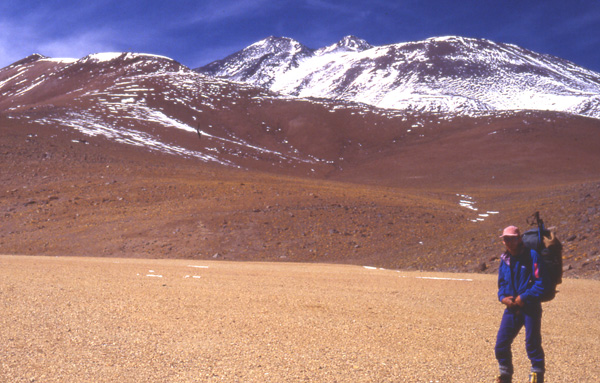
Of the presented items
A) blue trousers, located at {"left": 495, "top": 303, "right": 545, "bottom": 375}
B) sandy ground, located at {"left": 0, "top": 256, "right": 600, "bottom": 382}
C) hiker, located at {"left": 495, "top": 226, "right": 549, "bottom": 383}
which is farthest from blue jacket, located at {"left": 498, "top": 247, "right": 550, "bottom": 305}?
sandy ground, located at {"left": 0, "top": 256, "right": 600, "bottom": 382}

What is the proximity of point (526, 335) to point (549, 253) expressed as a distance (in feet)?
2.93

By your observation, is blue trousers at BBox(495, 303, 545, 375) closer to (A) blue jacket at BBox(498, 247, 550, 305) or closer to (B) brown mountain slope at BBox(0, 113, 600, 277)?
(A) blue jacket at BBox(498, 247, 550, 305)

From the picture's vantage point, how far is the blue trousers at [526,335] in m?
4.99

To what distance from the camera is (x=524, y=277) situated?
196 inches

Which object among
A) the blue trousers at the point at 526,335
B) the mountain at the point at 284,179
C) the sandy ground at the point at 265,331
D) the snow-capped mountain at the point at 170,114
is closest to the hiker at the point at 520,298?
the blue trousers at the point at 526,335

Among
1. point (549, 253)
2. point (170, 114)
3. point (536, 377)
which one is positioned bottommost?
point (536, 377)

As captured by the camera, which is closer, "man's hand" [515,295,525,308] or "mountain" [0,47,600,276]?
"man's hand" [515,295,525,308]

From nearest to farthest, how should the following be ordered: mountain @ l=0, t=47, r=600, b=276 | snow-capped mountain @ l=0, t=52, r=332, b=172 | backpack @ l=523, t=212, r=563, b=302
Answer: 1. backpack @ l=523, t=212, r=563, b=302
2. mountain @ l=0, t=47, r=600, b=276
3. snow-capped mountain @ l=0, t=52, r=332, b=172

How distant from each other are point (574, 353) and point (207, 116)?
66047 millimetres

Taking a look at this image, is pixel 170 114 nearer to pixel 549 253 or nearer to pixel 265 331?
pixel 265 331

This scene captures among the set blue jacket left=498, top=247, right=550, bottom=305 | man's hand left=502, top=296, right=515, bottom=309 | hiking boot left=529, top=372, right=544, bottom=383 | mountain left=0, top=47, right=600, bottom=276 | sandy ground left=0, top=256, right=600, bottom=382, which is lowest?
sandy ground left=0, top=256, right=600, bottom=382

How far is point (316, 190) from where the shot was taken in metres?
30.5

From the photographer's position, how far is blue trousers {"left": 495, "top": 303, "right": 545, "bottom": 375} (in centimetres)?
499

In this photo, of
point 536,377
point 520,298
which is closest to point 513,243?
point 520,298
